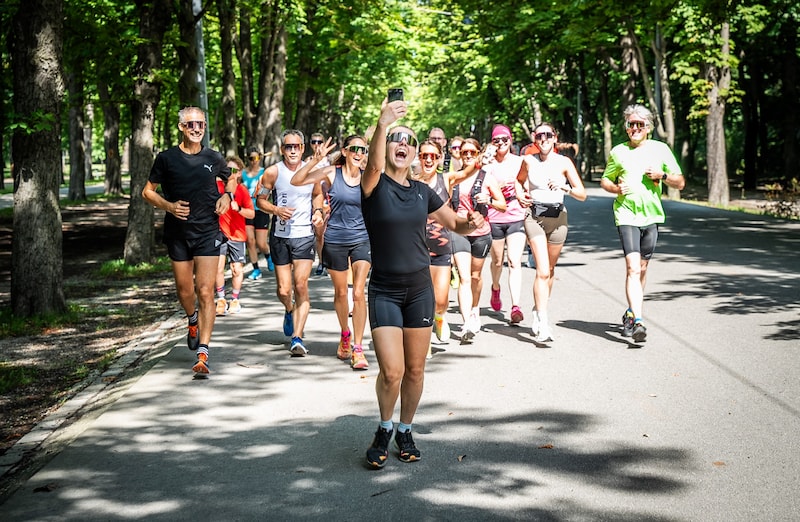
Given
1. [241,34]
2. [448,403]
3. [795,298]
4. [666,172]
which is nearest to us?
[448,403]

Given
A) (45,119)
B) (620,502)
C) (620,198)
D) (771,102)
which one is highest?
(771,102)

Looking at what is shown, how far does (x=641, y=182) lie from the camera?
30.7 ft

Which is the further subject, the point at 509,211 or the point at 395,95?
the point at 509,211

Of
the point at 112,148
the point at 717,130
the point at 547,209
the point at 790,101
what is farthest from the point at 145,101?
the point at 790,101

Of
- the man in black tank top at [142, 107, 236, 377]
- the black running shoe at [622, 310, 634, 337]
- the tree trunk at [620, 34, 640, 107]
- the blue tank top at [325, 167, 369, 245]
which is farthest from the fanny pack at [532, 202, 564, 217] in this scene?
the tree trunk at [620, 34, 640, 107]

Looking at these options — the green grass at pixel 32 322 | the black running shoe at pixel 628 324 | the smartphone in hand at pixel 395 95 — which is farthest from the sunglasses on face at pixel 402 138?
the green grass at pixel 32 322

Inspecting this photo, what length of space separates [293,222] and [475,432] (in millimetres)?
Answer: 3501

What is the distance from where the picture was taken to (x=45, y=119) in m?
10.9

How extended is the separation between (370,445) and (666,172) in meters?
4.63

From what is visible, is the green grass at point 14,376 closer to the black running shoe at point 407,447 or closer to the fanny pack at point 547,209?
the black running shoe at point 407,447

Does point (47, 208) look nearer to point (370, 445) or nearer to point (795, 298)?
point (370, 445)

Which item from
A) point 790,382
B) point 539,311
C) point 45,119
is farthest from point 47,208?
point 790,382

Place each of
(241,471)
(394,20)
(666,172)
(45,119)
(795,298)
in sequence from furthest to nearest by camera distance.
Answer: (394,20)
(795,298)
(45,119)
(666,172)
(241,471)

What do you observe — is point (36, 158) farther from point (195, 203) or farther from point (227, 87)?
point (227, 87)
